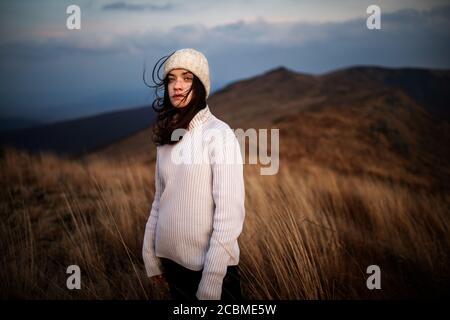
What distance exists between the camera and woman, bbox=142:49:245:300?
149 cm

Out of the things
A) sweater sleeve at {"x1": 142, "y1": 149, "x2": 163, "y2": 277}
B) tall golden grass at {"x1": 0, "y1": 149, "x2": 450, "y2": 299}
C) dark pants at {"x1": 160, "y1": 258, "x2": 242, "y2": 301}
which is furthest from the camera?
tall golden grass at {"x1": 0, "y1": 149, "x2": 450, "y2": 299}

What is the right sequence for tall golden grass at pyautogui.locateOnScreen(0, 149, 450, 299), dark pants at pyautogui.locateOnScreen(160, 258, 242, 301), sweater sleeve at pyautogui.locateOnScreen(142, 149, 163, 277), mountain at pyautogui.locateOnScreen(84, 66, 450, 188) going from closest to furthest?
dark pants at pyautogui.locateOnScreen(160, 258, 242, 301) → sweater sleeve at pyautogui.locateOnScreen(142, 149, 163, 277) → tall golden grass at pyautogui.locateOnScreen(0, 149, 450, 299) → mountain at pyautogui.locateOnScreen(84, 66, 450, 188)

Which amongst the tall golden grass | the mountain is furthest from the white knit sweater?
the mountain

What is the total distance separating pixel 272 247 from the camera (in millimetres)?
2295

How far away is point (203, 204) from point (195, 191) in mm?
70

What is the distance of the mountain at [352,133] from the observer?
8.83 metres

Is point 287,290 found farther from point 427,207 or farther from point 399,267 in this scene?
point 427,207

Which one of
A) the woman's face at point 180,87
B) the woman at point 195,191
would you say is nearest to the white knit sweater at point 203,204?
the woman at point 195,191

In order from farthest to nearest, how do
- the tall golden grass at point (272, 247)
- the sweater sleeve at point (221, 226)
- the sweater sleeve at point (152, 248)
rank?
the tall golden grass at point (272, 247)
the sweater sleeve at point (152, 248)
the sweater sleeve at point (221, 226)

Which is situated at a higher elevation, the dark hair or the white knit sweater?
the dark hair

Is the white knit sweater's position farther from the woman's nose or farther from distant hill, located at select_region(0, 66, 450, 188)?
distant hill, located at select_region(0, 66, 450, 188)

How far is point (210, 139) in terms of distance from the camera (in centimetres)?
158

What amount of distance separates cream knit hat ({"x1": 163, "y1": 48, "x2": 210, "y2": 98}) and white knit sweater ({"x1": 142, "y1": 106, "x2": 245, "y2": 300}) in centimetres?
18

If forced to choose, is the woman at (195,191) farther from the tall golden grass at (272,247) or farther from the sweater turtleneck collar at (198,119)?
the tall golden grass at (272,247)
